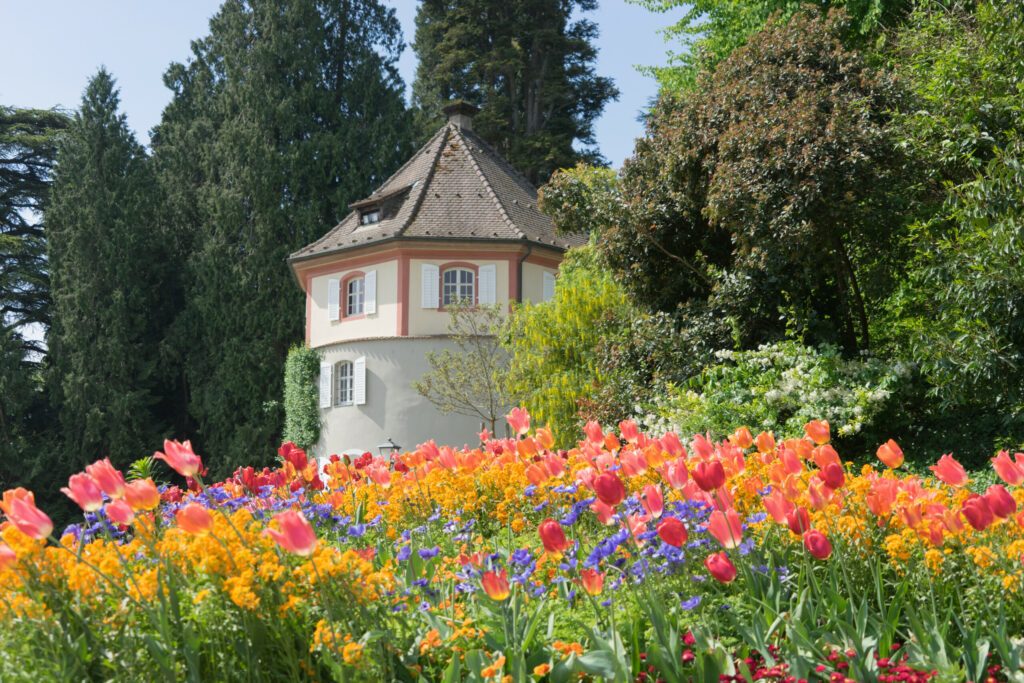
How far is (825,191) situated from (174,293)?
26882 millimetres

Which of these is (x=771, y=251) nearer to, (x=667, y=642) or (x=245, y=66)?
(x=667, y=642)

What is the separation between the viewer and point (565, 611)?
404 cm

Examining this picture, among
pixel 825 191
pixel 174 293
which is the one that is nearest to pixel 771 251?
pixel 825 191

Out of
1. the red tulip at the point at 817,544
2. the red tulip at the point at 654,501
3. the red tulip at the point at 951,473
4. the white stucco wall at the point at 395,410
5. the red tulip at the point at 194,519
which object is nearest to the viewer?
the red tulip at the point at 194,519

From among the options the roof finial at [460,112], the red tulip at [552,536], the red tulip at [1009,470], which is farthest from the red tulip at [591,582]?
the roof finial at [460,112]

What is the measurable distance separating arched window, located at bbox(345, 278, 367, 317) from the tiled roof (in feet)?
3.44

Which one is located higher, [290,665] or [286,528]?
[286,528]

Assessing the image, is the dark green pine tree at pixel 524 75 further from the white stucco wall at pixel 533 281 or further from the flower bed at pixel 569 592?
the flower bed at pixel 569 592

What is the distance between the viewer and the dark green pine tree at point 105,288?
3164cm

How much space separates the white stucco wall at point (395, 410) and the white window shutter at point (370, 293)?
0.91 metres

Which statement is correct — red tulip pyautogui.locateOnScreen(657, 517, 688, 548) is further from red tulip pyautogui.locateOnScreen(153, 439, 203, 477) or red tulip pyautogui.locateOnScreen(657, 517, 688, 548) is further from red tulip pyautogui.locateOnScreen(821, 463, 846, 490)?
red tulip pyautogui.locateOnScreen(153, 439, 203, 477)

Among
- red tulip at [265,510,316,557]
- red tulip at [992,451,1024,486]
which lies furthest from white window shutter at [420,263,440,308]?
red tulip at [265,510,316,557]

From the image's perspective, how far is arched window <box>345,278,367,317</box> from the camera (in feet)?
94.8

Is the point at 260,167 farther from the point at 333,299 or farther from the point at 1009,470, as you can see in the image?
the point at 1009,470
